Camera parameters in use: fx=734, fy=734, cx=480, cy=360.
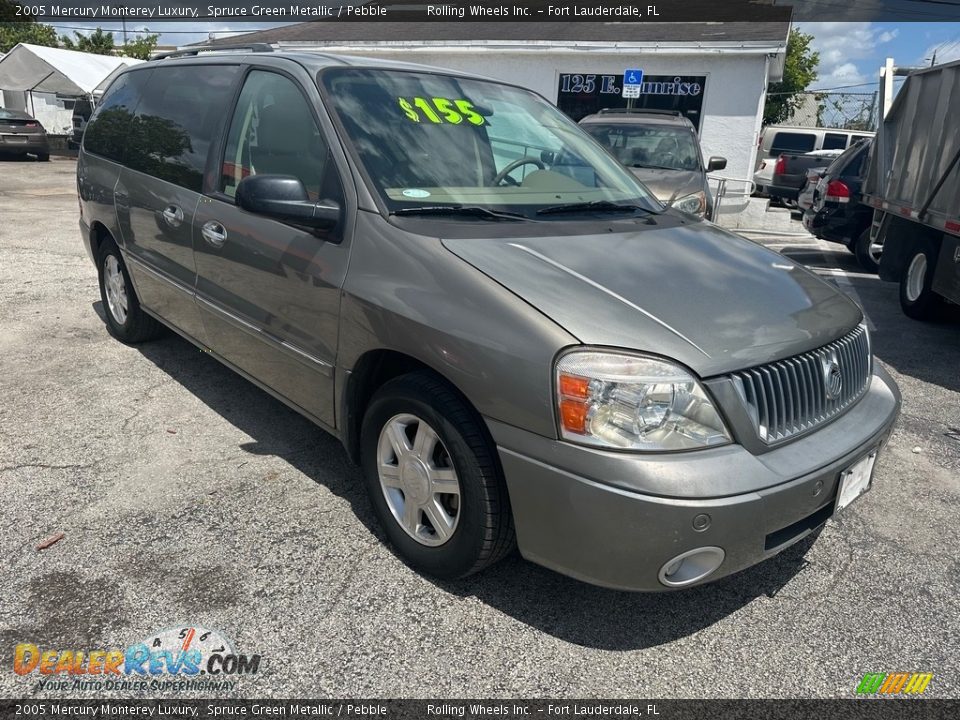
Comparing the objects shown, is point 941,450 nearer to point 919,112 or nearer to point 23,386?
point 919,112

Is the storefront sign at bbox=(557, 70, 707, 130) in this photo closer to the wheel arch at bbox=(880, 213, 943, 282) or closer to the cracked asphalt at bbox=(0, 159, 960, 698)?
the wheel arch at bbox=(880, 213, 943, 282)

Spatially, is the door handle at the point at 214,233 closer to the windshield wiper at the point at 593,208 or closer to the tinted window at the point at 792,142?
the windshield wiper at the point at 593,208

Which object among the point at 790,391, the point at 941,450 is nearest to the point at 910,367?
the point at 941,450

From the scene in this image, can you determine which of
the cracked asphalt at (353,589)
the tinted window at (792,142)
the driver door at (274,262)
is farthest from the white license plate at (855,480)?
the tinted window at (792,142)

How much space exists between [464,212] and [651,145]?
7.14m

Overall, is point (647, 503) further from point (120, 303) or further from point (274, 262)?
point (120, 303)

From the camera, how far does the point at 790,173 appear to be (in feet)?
53.7

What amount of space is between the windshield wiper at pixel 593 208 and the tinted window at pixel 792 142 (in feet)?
63.2

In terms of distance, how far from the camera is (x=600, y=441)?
2.13 metres

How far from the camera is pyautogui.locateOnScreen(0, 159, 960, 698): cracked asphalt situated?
7.75 ft

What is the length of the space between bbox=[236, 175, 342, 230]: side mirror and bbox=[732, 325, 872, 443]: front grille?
1.60 metres

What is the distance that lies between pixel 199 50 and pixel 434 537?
3.52 metres

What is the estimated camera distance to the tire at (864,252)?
9427 millimetres

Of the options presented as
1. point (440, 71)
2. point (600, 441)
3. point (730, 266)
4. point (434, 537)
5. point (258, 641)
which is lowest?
point (258, 641)
